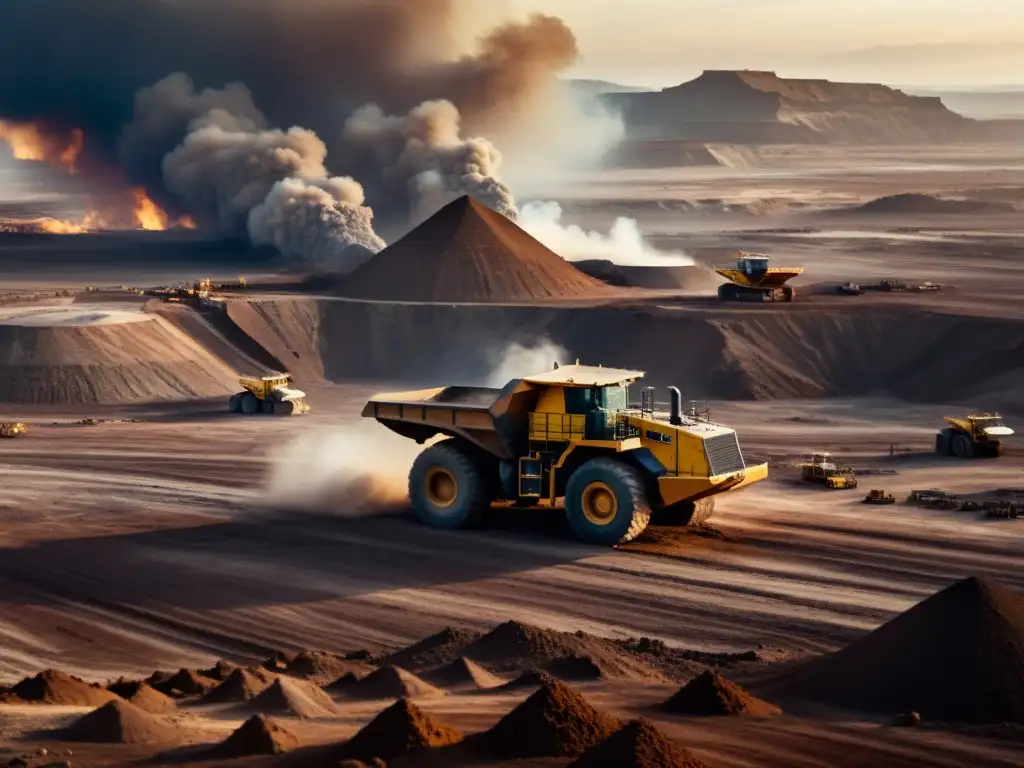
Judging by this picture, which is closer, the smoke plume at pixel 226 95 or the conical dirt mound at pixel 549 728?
the conical dirt mound at pixel 549 728

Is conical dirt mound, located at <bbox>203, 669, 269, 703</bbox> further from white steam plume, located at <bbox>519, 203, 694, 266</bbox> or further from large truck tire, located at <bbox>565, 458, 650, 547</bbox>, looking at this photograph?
white steam plume, located at <bbox>519, 203, 694, 266</bbox>

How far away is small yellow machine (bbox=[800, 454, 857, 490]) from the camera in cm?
3781

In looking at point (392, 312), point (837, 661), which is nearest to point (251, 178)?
point (392, 312)

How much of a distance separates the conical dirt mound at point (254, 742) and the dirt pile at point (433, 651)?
612cm

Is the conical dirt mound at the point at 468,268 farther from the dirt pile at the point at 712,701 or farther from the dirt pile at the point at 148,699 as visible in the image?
the dirt pile at the point at 712,701

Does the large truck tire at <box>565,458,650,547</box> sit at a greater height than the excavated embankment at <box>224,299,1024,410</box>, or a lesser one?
lesser

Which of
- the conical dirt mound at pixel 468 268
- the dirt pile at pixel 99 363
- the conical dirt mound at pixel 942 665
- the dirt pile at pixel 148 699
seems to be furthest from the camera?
the conical dirt mound at pixel 468 268

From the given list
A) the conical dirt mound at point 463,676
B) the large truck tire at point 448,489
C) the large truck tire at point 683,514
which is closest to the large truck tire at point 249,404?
the large truck tire at point 448,489

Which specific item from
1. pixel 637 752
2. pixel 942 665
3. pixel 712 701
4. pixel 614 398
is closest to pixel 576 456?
pixel 614 398

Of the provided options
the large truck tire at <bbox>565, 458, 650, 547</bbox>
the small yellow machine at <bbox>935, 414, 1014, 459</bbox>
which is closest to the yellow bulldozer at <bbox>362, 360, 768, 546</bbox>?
the large truck tire at <bbox>565, 458, 650, 547</bbox>

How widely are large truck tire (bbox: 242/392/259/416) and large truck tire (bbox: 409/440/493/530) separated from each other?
21.2 m

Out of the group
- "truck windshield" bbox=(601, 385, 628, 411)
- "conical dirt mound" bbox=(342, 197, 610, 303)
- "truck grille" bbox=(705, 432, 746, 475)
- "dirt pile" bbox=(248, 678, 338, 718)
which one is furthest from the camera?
"conical dirt mound" bbox=(342, 197, 610, 303)

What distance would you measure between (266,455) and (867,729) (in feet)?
89.5

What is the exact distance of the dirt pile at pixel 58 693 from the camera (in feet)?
63.0
